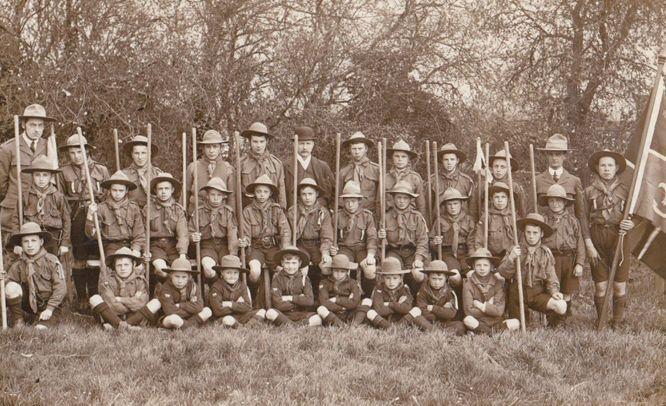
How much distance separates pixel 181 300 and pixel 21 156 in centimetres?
269

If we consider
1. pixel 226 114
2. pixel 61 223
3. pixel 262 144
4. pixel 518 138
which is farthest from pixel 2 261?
pixel 518 138

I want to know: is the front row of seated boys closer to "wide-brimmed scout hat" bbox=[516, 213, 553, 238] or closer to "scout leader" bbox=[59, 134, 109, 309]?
"wide-brimmed scout hat" bbox=[516, 213, 553, 238]

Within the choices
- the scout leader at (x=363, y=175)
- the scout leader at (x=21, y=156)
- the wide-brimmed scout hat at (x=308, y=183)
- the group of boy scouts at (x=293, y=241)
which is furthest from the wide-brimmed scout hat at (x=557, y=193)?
the scout leader at (x=21, y=156)

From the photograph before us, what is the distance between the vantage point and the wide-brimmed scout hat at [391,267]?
9438mm

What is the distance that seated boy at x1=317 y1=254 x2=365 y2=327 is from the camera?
946cm

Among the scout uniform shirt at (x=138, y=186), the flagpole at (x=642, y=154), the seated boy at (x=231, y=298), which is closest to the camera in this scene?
the flagpole at (x=642, y=154)

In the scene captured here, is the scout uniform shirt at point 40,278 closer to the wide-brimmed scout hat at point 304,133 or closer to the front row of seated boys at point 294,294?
the front row of seated boys at point 294,294

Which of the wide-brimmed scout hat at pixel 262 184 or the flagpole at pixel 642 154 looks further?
the wide-brimmed scout hat at pixel 262 184

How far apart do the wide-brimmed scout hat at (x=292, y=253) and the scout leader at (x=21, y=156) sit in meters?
3.08

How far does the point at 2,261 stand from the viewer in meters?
8.92

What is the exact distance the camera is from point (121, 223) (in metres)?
9.68

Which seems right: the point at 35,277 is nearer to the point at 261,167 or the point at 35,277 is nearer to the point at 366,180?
the point at 261,167

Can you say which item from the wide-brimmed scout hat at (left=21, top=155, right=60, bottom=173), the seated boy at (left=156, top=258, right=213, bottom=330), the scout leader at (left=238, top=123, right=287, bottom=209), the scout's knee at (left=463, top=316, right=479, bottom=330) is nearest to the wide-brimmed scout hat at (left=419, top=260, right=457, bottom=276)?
the scout's knee at (left=463, top=316, right=479, bottom=330)

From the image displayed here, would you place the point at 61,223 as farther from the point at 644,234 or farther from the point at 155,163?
the point at 644,234
